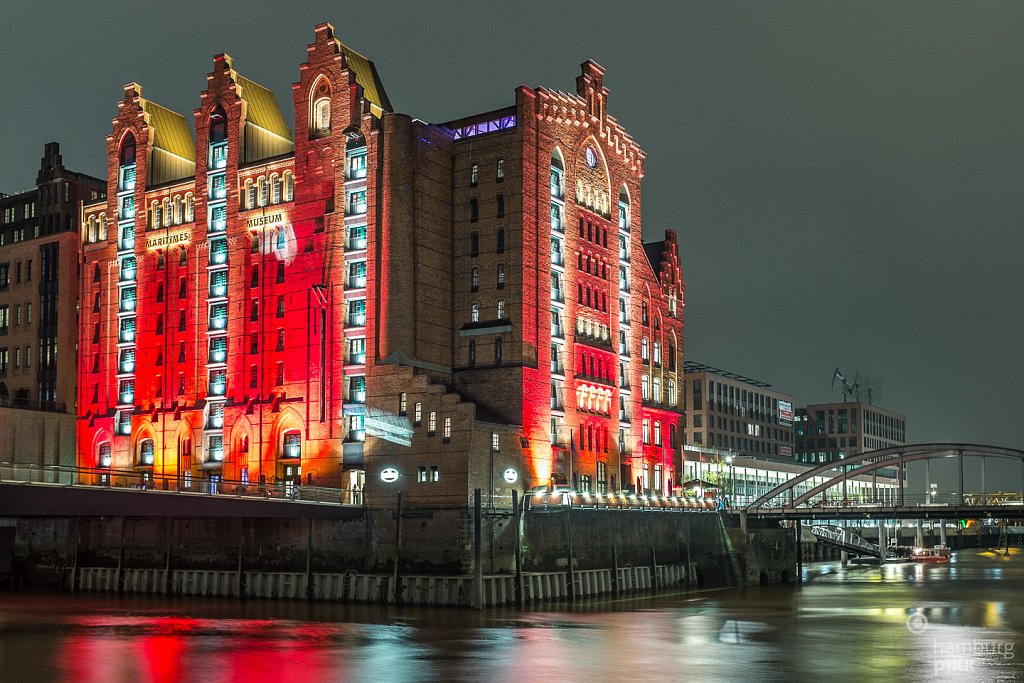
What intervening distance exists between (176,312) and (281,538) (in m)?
30.2

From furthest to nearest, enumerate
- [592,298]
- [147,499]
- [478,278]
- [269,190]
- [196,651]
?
[592,298], [269,190], [478,278], [147,499], [196,651]

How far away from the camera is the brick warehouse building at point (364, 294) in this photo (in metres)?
102

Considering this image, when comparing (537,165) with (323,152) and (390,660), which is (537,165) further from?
(390,660)

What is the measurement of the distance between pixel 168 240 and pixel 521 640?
213ft

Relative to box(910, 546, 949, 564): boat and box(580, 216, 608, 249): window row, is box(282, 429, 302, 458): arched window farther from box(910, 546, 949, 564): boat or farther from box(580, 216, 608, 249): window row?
box(910, 546, 949, 564): boat

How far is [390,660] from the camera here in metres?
58.3

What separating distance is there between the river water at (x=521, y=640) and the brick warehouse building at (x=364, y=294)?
17003 millimetres

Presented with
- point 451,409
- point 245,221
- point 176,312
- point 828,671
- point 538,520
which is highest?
point 245,221

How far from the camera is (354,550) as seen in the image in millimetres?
91625

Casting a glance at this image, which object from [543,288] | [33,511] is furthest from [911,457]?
[33,511]

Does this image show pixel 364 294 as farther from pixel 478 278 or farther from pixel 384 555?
pixel 384 555

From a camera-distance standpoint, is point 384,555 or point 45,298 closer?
point 384,555

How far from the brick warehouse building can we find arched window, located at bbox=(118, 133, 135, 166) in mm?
214

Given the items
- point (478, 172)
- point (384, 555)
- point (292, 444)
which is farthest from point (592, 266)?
point (384, 555)
